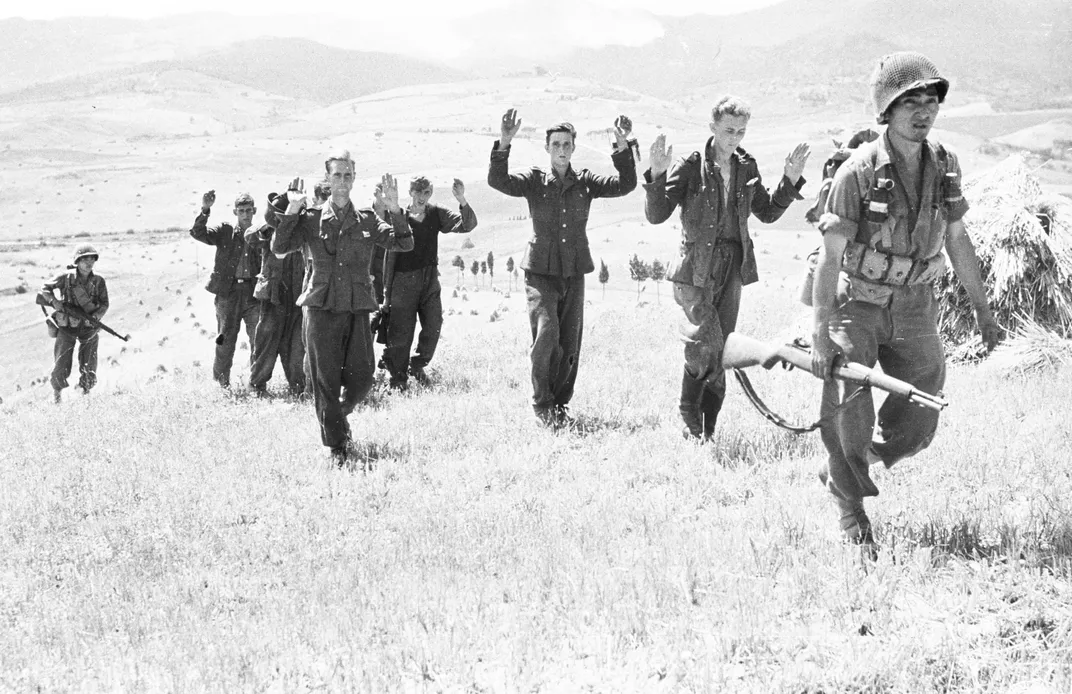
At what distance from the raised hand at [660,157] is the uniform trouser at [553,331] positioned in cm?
177

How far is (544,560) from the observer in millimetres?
5020

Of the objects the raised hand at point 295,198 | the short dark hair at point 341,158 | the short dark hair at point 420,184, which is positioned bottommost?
the raised hand at point 295,198

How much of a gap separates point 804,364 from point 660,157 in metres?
2.35

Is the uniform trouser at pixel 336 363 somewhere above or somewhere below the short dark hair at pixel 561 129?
below

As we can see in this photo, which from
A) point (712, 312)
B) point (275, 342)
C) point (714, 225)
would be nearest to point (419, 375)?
point (275, 342)

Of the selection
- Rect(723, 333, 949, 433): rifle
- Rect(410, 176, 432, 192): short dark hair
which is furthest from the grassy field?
Rect(410, 176, 432, 192): short dark hair

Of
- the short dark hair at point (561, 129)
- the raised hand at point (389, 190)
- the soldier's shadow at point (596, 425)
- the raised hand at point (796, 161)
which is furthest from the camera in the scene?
the short dark hair at point (561, 129)

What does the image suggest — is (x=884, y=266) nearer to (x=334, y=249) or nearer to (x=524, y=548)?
(x=524, y=548)

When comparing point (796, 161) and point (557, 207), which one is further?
point (557, 207)

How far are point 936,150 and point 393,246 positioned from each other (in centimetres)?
476

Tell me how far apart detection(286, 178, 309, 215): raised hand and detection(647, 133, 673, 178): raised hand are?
2.63 metres

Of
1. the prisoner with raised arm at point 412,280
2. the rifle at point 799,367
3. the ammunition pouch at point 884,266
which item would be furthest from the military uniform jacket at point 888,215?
the prisoner with raised arm at point 412,280

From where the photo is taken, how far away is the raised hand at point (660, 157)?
6688 millimetres

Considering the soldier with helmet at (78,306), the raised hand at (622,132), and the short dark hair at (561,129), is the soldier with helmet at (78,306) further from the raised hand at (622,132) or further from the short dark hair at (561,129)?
the raised hand at (622,132)
